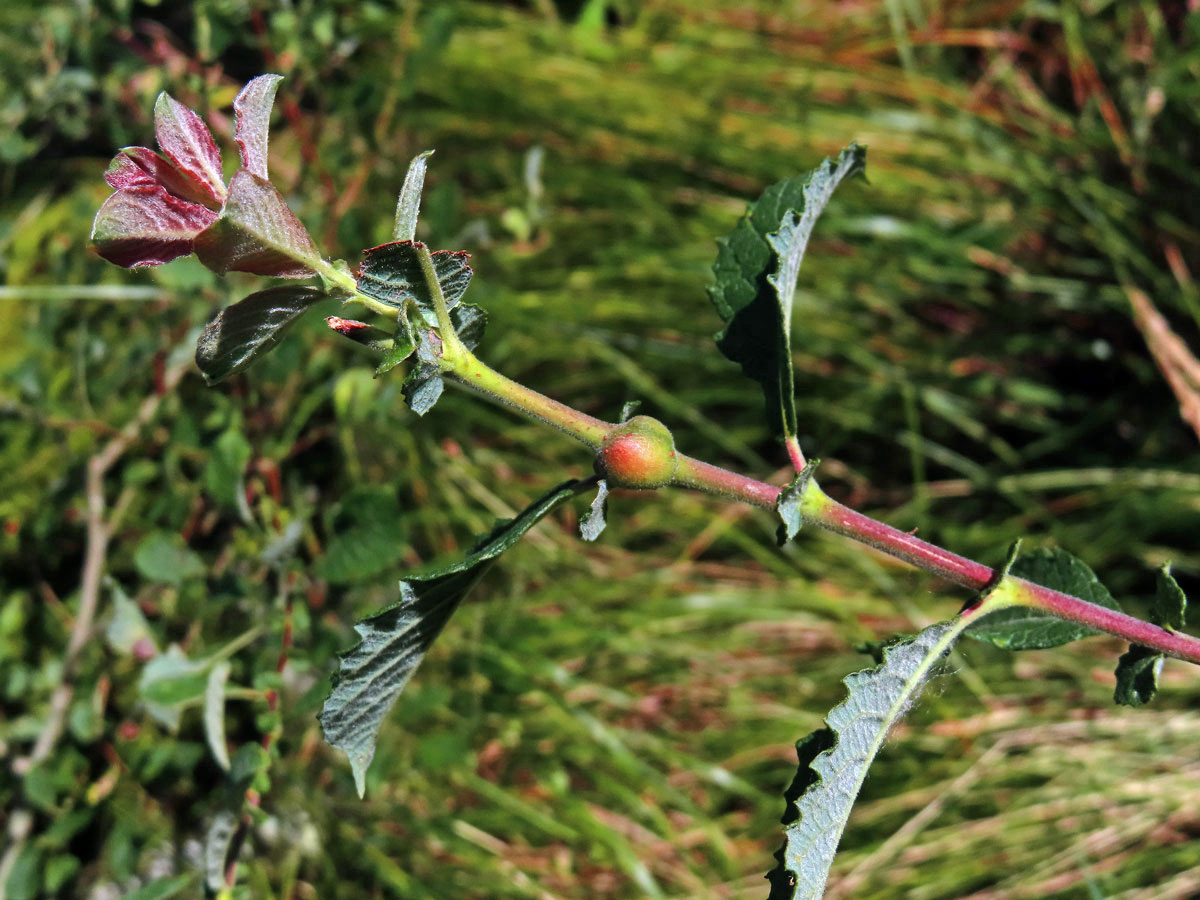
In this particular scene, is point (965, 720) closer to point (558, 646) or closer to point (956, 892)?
point (956, 892)

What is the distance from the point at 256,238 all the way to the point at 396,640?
0.70 ft

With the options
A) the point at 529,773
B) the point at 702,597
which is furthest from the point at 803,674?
the point at 529,773

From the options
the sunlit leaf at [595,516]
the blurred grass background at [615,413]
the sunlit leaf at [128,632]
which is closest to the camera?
the sunlit leaf at [595,516]

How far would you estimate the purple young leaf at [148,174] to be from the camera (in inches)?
16.1

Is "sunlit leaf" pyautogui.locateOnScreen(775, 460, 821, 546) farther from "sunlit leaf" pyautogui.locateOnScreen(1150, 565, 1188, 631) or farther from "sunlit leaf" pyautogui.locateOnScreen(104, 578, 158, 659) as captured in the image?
"sunlit leaf" pyautogui.locateOnScreen(104, 578, 158, 659)

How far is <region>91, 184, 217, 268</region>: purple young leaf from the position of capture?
1.30 feet

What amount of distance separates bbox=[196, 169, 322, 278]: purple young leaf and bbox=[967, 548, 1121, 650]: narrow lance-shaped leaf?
1.37 feet

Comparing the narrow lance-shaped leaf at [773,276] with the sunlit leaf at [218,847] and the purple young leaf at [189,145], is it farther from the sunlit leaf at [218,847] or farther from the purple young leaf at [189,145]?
the sunlit leaf at [218,847]

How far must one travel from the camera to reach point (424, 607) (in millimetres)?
507

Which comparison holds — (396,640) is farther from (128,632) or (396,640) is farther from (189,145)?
(128,632)

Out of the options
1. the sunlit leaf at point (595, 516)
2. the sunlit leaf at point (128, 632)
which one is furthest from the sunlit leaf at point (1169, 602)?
the sunlit leaf at point (128, 632)

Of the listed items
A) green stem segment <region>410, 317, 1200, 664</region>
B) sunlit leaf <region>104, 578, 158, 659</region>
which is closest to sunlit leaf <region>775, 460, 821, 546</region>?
green stem segment <region>410, 317, 1200, 664</region>

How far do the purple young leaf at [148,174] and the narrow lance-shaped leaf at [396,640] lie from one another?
0.65ft

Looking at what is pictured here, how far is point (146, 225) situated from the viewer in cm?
41
